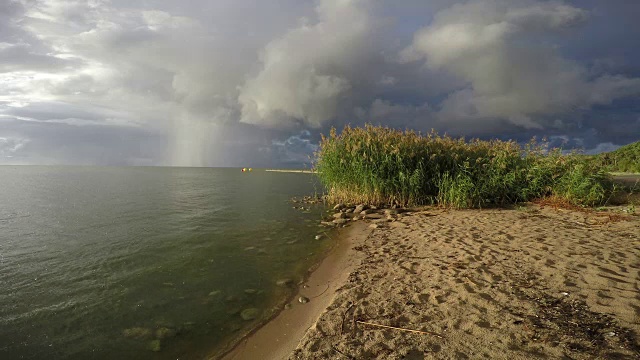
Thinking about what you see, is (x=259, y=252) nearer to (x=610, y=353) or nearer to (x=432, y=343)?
(x=432, y=343)

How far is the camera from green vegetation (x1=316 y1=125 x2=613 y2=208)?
14.8m

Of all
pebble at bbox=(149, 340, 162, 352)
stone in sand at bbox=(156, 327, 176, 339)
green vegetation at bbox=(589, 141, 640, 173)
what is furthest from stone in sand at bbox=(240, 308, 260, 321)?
green vegetation at bbox=(589, 141, 640, 173)

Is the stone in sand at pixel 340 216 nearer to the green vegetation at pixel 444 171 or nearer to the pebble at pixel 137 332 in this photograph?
the green vegetation at pixel 444 171

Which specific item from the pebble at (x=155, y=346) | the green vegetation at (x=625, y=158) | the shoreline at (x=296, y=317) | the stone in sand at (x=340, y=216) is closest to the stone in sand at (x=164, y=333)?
the pebble at (x=155, y=346)

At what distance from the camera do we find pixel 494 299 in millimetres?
5297

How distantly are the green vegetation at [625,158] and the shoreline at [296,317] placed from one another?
31.7 meters

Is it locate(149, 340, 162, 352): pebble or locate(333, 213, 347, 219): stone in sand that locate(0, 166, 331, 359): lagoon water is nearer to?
locate(149, 340, 162, 352): pebble

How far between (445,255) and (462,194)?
7667 millimetres

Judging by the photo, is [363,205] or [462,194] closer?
[462,194]

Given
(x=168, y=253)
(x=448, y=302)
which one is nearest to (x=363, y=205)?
(x=168, y=253)

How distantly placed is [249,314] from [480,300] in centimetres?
428

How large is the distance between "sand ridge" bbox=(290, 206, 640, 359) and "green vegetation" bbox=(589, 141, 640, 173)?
26708 mm

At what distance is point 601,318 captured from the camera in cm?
447

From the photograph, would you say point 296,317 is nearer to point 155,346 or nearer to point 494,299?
point 155,346
